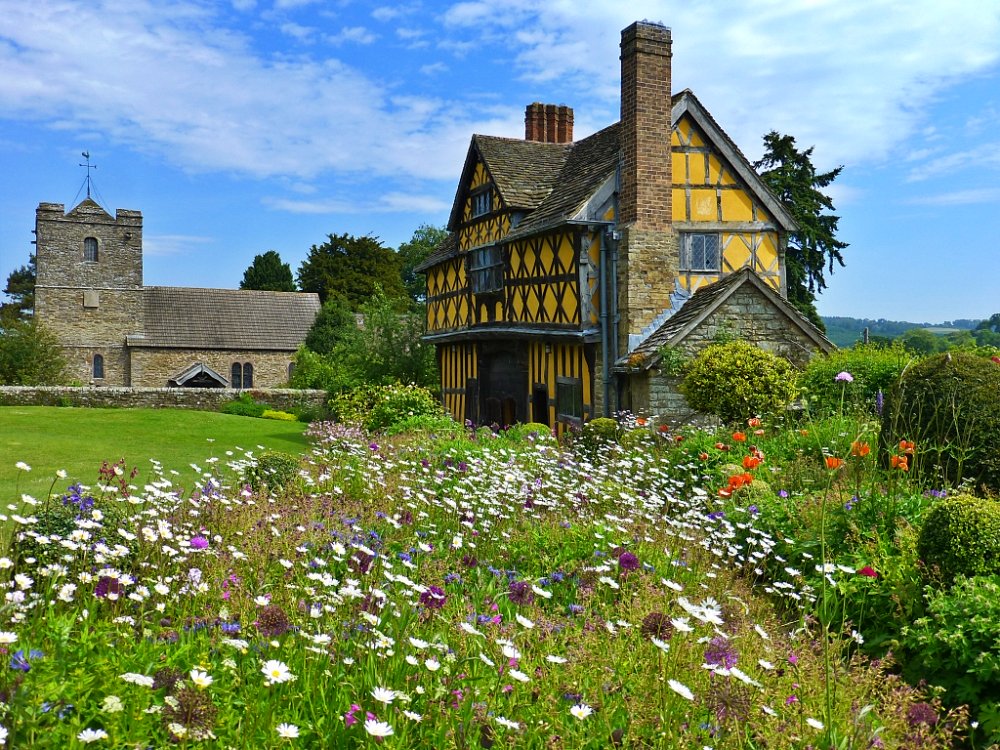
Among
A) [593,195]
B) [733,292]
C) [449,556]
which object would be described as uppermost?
[593,195]

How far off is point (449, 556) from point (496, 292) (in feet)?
50.9

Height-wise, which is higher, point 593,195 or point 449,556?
point 593,195

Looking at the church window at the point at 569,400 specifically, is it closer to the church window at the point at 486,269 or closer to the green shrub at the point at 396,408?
the green shrub at the point at 396,408

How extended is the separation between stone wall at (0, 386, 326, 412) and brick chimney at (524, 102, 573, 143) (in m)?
13.8

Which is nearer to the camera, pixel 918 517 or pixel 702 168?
pixel 918 517

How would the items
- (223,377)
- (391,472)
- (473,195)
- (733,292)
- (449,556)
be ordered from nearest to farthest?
(449,556) → (391,472) → (733,292) → (473,195) → (223,377)

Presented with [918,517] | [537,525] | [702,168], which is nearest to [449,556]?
[537,525]

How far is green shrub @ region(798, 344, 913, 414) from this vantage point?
47.4ft

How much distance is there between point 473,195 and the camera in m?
23.4

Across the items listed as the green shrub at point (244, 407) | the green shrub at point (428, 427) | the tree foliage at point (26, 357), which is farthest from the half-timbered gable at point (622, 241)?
the tree foliage at point (26, 357)

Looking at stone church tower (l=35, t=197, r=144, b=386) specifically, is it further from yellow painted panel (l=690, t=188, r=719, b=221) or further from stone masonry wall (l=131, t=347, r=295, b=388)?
yellow painted panel (l=690, t=188, r=719, b=221)

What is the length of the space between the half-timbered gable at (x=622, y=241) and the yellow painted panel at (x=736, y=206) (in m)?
0.02

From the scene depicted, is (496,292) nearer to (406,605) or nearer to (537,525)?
(537,525)

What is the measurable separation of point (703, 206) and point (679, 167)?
3.26ft
